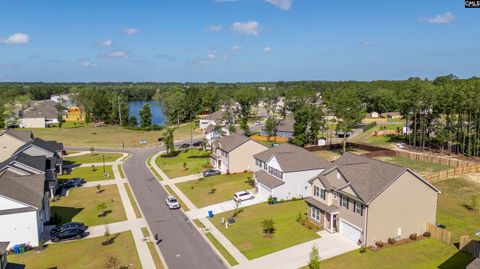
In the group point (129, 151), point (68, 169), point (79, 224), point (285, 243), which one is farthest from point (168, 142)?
point (285, 243)

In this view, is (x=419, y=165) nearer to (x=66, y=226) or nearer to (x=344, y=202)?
(x=344, y=202)

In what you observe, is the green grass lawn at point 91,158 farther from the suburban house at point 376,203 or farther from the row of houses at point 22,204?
the suburban house at point 376,203

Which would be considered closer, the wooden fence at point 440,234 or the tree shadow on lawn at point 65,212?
the wooden fence at point 440,234

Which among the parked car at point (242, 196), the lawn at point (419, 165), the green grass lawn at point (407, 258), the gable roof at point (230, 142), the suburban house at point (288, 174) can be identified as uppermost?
the gable roof at point (230, 142)

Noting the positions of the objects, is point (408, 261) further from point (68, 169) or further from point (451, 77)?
point (451, 77)

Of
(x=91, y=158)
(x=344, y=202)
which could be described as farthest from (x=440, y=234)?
(x=91, y=158)

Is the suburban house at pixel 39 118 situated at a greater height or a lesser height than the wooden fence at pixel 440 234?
greater

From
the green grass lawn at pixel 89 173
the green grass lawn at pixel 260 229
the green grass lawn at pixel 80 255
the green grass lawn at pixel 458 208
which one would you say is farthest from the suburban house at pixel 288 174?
the green grass lawn at pixel 89 173
